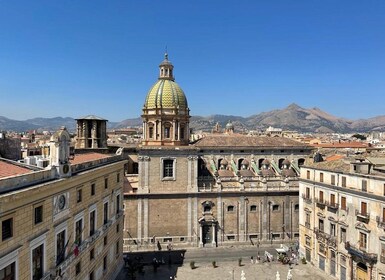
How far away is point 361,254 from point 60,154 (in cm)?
2732

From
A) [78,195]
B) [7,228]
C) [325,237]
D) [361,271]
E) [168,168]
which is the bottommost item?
[361,271]

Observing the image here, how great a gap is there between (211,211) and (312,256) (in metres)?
14.5

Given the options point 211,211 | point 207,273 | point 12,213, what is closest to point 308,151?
point 211,211

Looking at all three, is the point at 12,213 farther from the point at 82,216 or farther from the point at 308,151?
the point at 308,151

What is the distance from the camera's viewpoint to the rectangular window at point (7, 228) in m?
15.0

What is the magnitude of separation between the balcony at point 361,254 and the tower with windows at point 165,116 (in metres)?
26.5

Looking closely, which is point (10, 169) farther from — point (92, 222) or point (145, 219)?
point (145, 219)

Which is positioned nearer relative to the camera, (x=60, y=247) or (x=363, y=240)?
(x=60, y=247)

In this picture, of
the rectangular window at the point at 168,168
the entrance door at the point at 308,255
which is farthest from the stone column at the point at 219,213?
the entrance door at the point at 308,255

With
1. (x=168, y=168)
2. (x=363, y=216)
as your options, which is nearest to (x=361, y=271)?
(x=363, y=216)

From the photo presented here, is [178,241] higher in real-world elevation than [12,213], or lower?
lower

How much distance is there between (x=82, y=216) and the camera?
2389 cm

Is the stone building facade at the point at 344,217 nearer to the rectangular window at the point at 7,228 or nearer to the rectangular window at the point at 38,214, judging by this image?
the rectangular window at the point at 38,214

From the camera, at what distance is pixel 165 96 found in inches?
2005
